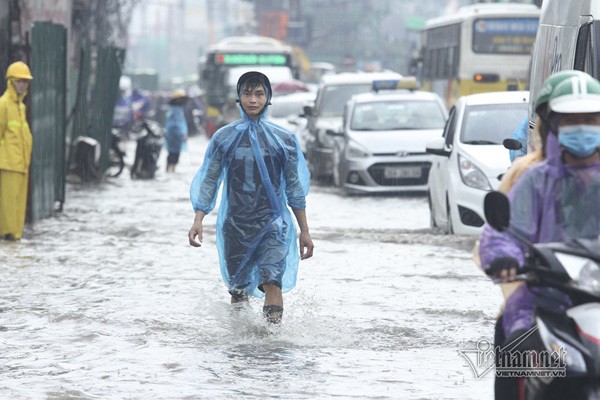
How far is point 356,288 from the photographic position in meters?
11.6

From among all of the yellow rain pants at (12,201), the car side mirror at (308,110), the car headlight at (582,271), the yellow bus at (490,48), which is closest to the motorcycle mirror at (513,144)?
the yellow rain pants at (12,201)

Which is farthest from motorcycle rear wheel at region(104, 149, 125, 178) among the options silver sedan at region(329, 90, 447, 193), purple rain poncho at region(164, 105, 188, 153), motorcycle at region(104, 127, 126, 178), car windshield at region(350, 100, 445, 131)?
car windshield at region(350, 100, 445, 131)

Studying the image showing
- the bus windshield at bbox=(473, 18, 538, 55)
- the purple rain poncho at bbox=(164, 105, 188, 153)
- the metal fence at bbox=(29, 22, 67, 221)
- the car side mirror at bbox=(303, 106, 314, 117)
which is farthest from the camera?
the bus windshield at bbox=(473, 18, 538, 55)

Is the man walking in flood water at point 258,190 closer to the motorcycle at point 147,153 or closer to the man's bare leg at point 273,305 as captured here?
the man's bare leg at point 273,305

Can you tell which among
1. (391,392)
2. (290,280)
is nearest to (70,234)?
(290,280)

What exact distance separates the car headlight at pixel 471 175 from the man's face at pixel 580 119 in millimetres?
9751

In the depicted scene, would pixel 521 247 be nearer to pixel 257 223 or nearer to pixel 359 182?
pixel 257 223

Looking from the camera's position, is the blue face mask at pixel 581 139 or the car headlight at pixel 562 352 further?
the blue face mask at pixel 581 139

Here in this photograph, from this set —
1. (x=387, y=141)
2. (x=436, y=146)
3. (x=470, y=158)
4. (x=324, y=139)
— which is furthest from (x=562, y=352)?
(x=324, y=139)

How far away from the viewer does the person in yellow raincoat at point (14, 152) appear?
14484 mm

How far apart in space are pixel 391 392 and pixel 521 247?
2688 millimetres

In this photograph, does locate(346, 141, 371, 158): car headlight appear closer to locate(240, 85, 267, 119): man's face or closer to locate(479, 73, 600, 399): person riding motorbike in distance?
locate(240, 85, 267, 119): man's face

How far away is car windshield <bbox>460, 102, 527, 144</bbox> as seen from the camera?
51.3ft

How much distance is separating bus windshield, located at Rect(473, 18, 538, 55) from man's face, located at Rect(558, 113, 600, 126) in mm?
26553
